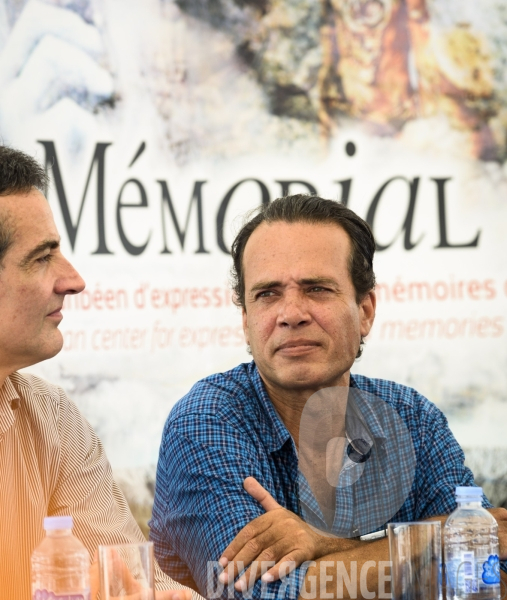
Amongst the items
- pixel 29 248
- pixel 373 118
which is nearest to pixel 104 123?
pixel 373 118

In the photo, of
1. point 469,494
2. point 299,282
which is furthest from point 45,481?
point 469,494

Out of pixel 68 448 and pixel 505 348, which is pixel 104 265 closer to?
pixel 68 448

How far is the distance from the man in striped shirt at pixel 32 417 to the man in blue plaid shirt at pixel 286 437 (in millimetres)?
160

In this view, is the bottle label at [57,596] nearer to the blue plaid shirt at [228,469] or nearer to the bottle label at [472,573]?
the blue plaid shirt at [228,469]

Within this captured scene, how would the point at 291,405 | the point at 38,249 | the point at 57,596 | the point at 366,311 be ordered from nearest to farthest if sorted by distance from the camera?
the point at 57,596, the point at 38,249, the point at 291,405, the point at 366,311

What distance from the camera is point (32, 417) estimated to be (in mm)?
1951

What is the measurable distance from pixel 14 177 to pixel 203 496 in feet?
2.69

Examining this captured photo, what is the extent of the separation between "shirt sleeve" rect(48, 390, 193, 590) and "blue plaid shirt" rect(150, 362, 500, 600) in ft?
0.42

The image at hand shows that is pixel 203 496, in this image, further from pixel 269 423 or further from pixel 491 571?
pixel 491 571

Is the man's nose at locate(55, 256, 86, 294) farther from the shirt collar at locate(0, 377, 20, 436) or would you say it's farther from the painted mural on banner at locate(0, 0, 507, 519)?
the painted mural on banner at locate(0, 0, 507, 519)

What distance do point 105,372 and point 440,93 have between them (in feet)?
6.03

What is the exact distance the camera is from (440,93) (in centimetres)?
360

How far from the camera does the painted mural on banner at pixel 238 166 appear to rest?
3.35 m

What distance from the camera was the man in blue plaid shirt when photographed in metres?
1.75
